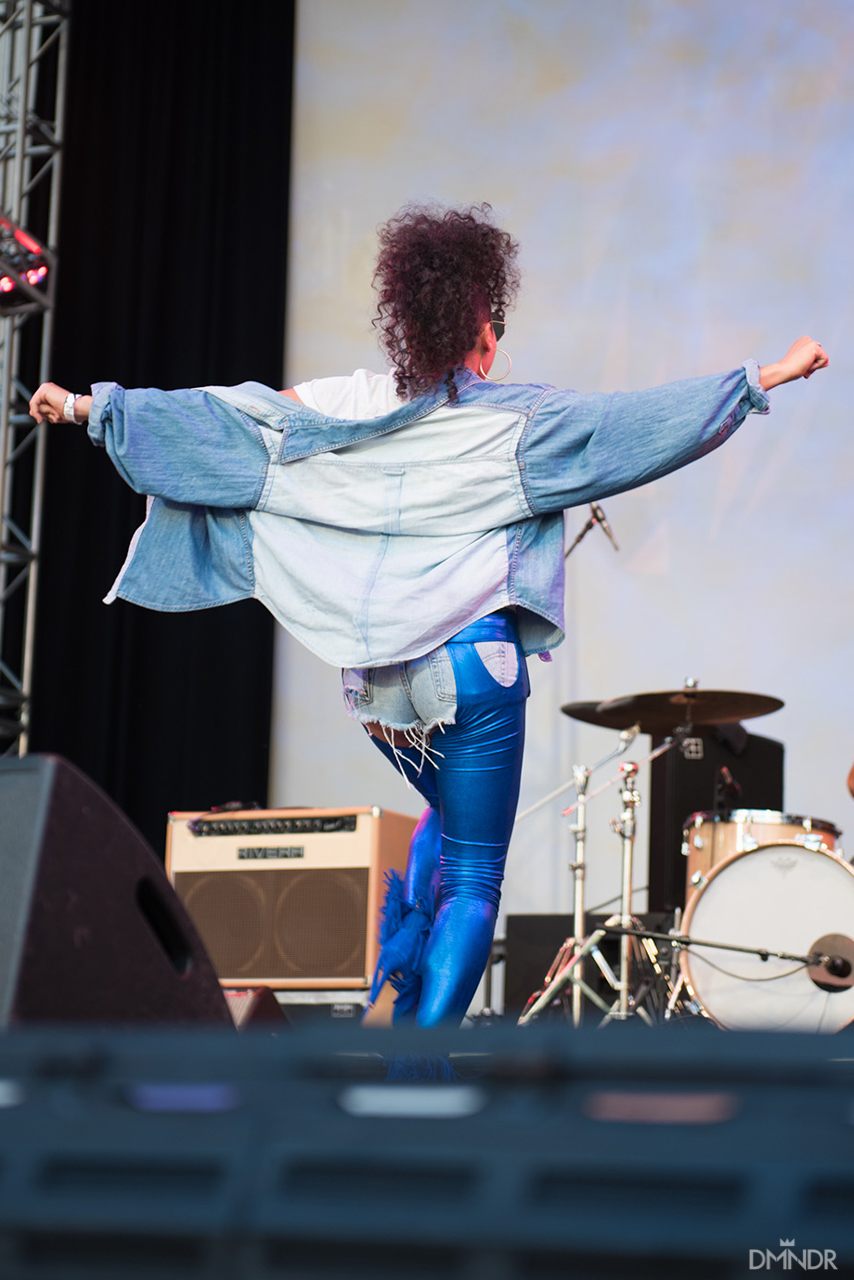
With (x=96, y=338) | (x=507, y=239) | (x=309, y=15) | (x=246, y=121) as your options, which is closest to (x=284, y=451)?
(x=507, y=239)

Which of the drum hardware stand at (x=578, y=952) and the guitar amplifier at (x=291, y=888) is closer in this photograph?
the drum hardware stand at (x=578, y=952)

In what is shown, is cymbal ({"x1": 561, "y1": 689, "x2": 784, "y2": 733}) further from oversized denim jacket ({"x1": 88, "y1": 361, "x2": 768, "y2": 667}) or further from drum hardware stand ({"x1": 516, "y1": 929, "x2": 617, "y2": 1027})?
oversized denim jacket ({"x1": 88, "y1": 361, "x2": 768, "y2": 667})

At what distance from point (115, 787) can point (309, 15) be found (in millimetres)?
3954

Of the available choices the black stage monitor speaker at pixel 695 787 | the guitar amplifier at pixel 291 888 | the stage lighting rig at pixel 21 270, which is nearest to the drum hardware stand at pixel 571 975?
the guitar amplifier at pixel 291 888

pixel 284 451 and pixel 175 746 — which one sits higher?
pixel 284 451

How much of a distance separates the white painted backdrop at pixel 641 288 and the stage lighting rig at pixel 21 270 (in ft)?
4.50

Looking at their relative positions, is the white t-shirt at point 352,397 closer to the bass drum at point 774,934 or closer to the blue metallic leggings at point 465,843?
the blue metallic leggings at point 465,843

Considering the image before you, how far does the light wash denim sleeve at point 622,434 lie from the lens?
192 cm

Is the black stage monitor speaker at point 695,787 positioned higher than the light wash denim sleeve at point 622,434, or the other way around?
the light wash denim sleeve at point 622,434

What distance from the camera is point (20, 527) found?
6.06 metres

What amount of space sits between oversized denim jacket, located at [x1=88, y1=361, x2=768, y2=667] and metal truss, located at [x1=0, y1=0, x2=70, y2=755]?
3.66m

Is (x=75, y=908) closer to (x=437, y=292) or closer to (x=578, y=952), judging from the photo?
(x=437, y=292)

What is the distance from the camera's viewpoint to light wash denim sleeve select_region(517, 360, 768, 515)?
1.92 metres

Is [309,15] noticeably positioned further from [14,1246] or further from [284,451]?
[14,1246]
